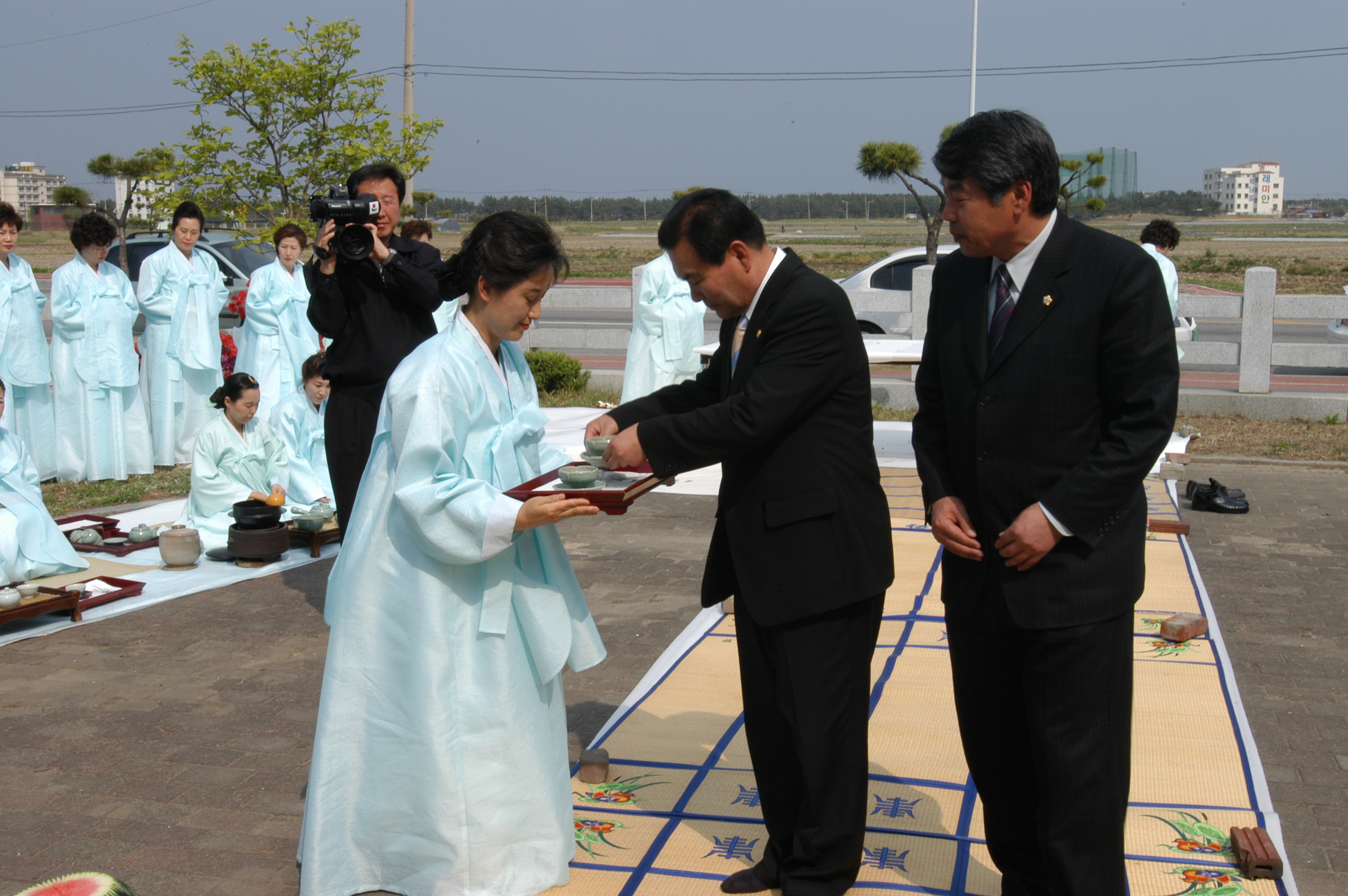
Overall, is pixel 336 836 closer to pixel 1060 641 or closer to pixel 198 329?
pixel 1060 641

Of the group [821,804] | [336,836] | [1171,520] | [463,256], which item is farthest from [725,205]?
[1171,520]

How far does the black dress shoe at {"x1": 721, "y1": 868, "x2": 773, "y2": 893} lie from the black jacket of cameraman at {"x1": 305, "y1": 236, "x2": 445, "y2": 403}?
2471 millimetres

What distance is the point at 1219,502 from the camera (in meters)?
A: 7.32

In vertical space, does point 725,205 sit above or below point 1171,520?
above

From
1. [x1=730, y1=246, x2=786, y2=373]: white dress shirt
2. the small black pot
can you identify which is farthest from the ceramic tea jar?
[x1=730, y1=246, x2=786, y2=373]: white dress shirt

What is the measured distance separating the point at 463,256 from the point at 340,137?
907 cm

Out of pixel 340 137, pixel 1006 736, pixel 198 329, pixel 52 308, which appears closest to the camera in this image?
pixel 1006 736

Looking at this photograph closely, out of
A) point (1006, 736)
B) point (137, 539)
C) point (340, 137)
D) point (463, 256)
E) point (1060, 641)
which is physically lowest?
point (137, 539)

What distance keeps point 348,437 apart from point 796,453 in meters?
2.44

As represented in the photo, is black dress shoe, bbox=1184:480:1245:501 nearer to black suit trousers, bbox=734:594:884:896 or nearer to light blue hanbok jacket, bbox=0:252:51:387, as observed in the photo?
black suit trousers, bbox=734:594:884:896

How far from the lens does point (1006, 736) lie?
262 centimetres

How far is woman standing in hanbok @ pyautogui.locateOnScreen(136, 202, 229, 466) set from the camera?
30.4 ft

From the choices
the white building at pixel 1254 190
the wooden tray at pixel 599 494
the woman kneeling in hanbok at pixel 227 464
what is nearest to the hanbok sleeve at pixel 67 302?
the woman kneeling in hanbok at pixel 227 464

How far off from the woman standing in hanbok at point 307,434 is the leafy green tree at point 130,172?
15.5ft
